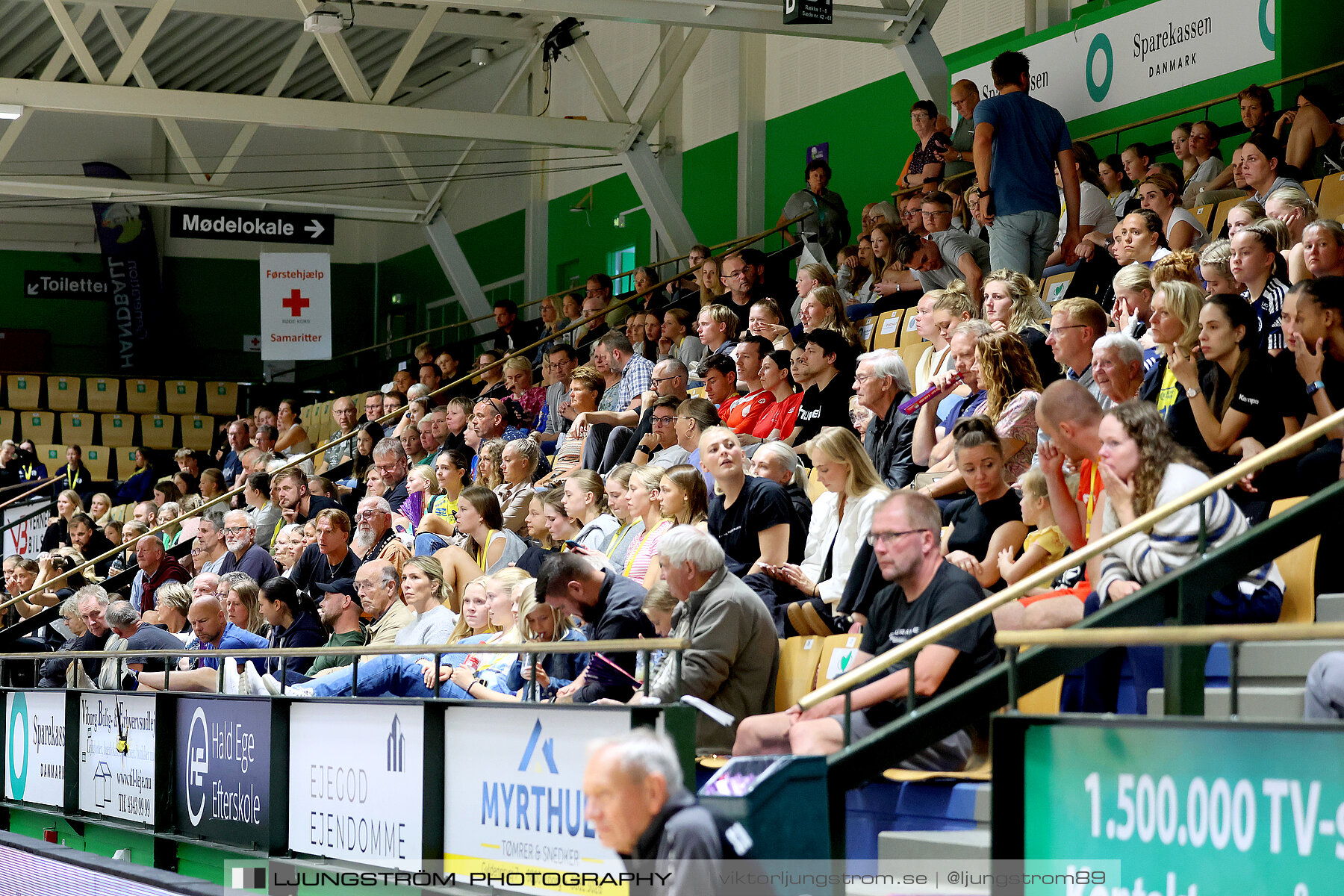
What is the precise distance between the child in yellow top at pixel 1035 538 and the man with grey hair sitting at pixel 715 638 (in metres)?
0.78

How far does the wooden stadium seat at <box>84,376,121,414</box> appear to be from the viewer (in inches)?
806

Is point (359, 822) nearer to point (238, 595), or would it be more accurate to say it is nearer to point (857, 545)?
point (857, 545)

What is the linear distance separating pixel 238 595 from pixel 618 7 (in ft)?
16.5

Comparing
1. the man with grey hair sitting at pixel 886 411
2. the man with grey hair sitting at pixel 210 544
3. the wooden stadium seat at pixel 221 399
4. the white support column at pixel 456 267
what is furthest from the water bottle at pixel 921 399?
the wooden stadium seat at pixel 221 399

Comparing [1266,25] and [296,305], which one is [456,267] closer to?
[296,305]

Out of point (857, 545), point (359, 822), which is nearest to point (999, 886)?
point (857, 545)

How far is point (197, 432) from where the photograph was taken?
2067cm

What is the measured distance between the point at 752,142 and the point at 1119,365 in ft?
32.9

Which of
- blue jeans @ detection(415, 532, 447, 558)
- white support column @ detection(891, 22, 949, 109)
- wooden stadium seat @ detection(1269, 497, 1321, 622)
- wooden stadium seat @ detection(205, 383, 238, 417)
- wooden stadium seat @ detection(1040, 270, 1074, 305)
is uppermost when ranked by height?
white support column @ detection(891, 22, 949, 109)

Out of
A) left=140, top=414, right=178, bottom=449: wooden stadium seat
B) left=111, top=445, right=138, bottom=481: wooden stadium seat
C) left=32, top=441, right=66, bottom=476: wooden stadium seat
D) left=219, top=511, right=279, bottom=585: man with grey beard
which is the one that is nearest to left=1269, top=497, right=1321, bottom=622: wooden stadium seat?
left=219, top=511, right=279, bottom=585: man with grey beard

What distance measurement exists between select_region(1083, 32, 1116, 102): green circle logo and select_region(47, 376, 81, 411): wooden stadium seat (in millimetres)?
15252

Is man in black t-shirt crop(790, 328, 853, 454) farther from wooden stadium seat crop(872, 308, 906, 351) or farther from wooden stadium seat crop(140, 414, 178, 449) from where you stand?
wooden stadium seat crop(140, 414, 178, 449)

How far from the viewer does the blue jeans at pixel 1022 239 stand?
7.89m

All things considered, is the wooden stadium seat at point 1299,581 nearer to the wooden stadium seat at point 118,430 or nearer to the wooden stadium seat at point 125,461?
the wooden stadium seat at point 125,461
